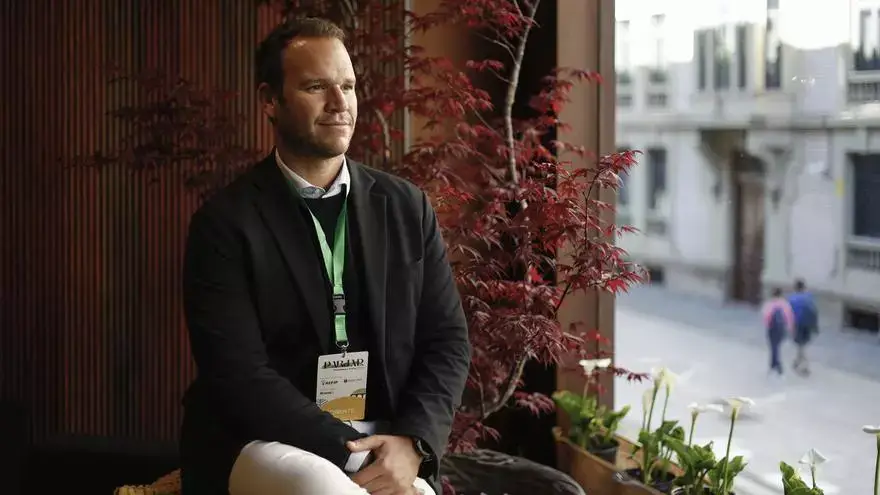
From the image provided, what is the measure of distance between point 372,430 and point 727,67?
176 cm

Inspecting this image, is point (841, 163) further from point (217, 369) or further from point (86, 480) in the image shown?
point (86, 480)

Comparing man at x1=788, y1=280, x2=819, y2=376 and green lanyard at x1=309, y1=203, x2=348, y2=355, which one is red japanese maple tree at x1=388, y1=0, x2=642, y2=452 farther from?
green lanyard at x1=309, y1=203, x2=348, y2=355

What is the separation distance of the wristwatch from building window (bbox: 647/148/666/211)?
1700 mm

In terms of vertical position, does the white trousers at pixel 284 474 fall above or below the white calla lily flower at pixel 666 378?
above

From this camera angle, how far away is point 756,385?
3.03 m

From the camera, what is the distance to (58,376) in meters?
3.95

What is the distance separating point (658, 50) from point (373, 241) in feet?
5.61

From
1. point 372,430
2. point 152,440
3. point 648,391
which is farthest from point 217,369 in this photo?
point 152,440

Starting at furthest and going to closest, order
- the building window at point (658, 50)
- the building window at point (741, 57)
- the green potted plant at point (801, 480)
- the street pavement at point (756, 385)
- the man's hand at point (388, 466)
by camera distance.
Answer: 1. the building window at point (658, 50)
2. the building window at point (741, 57)
3. the street pavement at point (756, 385)
4. the green potted plant at point (801, 480)
5. the man's hand at point (388, 466)

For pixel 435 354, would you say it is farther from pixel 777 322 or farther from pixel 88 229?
pixel 88 229

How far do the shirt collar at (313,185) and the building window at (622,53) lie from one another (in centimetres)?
166

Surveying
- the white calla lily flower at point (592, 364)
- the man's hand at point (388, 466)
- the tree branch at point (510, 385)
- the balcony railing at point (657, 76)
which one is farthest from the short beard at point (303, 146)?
the balcony railing at point (657, 76)

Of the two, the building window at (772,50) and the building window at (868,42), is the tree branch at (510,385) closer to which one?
the building window at (772,50)

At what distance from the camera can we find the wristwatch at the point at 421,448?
1.92 meters
